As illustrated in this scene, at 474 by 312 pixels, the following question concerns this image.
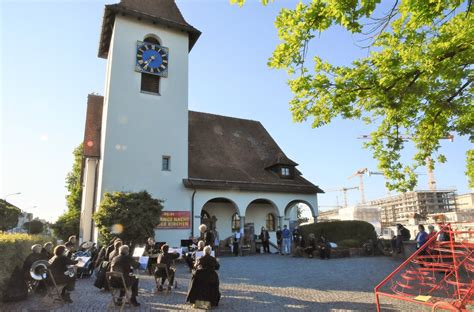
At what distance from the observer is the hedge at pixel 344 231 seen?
23.2 meters

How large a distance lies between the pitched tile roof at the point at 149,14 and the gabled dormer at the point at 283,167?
11.1m

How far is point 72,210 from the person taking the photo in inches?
1522

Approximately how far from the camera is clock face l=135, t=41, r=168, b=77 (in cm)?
2412

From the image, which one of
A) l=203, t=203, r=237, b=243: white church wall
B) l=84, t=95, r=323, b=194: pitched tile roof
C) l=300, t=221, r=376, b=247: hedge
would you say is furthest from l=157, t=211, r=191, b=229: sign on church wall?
l=300, t=221, r=376, b=247: hedge

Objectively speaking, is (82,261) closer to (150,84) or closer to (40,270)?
(40,270)

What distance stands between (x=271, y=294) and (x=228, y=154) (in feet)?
61.4

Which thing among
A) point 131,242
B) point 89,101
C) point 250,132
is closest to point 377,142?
point 131,242

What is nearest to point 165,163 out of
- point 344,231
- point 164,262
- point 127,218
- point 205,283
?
point 127,218

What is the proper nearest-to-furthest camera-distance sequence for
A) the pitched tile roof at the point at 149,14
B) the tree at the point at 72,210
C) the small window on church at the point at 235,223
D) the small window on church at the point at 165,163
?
the small window on church at the point at 165,163 < the pitched tile roof at the point at 149,14 < the small window on church at the point at 235,223 < the tree at the point at 72,210

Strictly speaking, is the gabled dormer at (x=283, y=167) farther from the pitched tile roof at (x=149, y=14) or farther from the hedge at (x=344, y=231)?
the pitched tile roof at (x=149, y=14)

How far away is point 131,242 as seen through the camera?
17391 mm

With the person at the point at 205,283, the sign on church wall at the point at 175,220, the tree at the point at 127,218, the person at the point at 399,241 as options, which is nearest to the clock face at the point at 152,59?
the sign on church wall at the point at 175,220

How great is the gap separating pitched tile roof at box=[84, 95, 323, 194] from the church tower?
1.29 m

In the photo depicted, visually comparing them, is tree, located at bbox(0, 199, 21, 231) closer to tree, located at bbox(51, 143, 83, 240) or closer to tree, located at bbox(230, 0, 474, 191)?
tree, located at bbox(51, 143, 83, 240)
